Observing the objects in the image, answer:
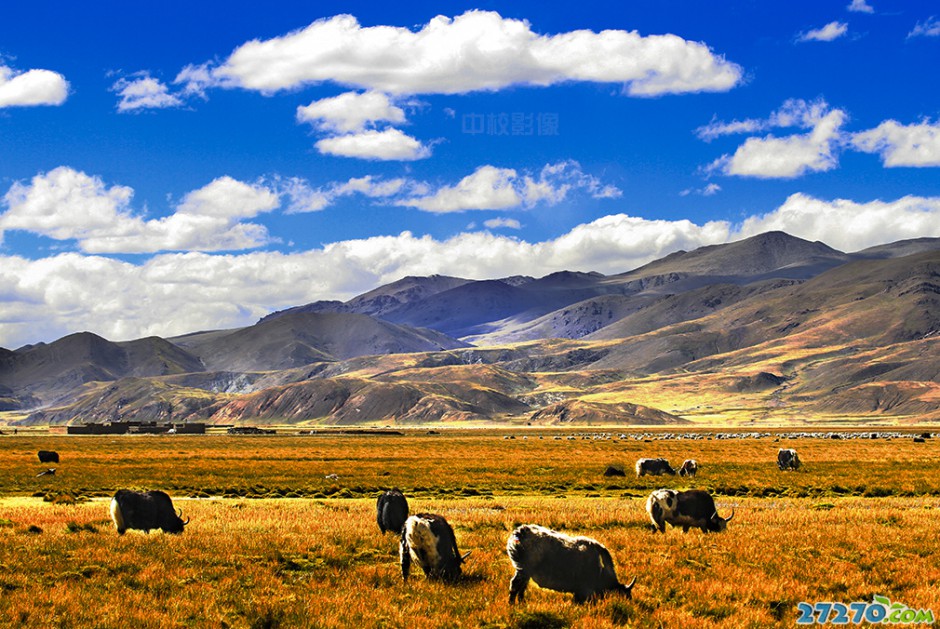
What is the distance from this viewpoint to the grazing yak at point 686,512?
24453mm

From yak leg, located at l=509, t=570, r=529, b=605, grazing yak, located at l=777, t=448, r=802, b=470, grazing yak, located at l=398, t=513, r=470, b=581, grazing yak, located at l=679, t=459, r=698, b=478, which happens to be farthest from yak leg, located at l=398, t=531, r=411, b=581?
grazing yak, located at l=777, t=448, r=802, b=470

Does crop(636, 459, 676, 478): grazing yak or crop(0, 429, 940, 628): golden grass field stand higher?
crop(0, 429, 940, 628): golden grass field

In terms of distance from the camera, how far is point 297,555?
2031 cm

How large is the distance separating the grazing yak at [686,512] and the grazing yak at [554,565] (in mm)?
9031

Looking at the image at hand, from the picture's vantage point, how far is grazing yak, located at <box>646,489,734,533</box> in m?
24.5

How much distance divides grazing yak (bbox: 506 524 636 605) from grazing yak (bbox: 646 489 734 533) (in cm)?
903

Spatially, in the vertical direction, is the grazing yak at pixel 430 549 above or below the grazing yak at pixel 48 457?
above

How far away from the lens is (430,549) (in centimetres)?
1761

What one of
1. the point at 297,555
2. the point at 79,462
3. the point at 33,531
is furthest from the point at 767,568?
the point at 79,462

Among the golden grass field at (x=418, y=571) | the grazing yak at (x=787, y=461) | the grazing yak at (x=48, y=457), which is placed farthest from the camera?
the grazing yak at (x=48, y=457)

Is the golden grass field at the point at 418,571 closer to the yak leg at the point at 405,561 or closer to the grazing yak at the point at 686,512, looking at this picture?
the yak leg at the point at 405,561

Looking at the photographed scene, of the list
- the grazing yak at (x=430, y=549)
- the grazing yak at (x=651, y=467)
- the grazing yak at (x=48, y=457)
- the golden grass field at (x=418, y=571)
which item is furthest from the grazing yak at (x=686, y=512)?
the grazing yak at (x=48, y=457)
